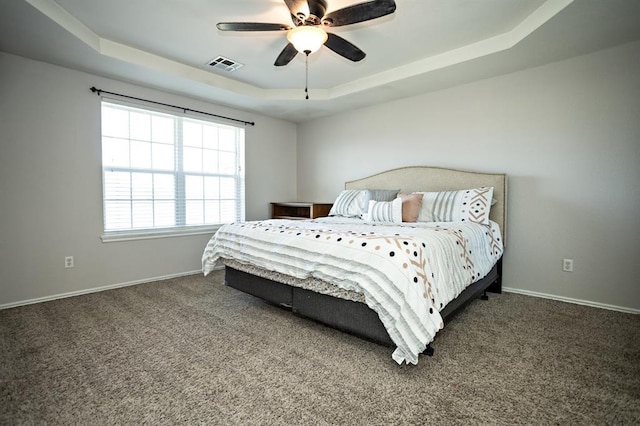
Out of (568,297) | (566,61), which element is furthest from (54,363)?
(566,61)

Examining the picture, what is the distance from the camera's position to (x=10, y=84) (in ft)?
9.09

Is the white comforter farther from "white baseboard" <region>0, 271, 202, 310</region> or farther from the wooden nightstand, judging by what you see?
the wooden nightstand

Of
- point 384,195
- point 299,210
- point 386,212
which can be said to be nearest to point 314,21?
point 386,212

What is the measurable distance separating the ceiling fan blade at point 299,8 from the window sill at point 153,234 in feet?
9.70

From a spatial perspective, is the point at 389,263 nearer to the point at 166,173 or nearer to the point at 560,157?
the point at 560,157

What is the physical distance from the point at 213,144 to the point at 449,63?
3.11m

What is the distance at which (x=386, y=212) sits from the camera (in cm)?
315

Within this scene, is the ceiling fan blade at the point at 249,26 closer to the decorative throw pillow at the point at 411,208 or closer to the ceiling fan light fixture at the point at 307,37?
the ceiling fan light fixture at the point at 307,37

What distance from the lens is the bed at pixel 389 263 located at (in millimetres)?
1705

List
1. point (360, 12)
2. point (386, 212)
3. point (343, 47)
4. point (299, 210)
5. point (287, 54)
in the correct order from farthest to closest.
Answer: point (299, 210) → point (386, 212) → point (287, 54) → point (343, 47) → point (360, 12)

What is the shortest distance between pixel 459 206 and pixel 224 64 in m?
2.92

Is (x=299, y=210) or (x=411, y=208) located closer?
(x=411, y=208)

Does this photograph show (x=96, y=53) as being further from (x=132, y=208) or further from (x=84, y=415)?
(x=84, y=415)

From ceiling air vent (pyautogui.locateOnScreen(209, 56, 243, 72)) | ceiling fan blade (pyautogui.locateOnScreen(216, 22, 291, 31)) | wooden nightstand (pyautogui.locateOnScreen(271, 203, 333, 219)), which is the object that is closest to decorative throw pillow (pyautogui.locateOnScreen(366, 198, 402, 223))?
wooden nightstand (pyautogui.locateOnScreen(271, 203, 333, 219))
